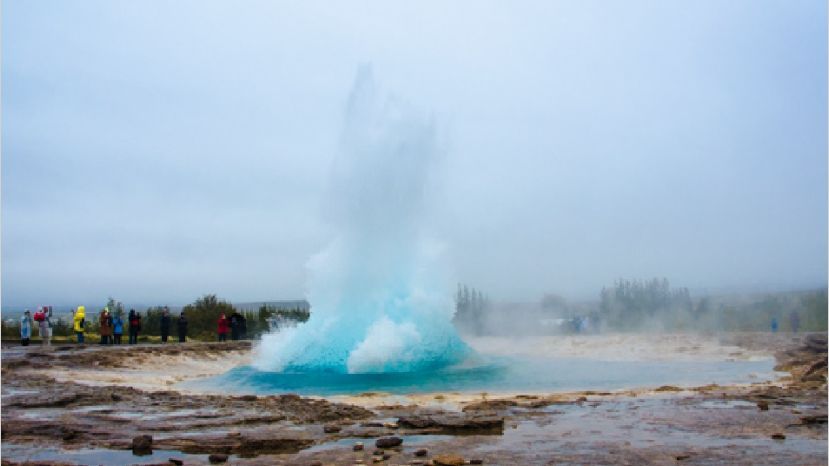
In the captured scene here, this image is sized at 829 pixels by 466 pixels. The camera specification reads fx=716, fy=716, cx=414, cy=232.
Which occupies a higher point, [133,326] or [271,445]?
[133,326]

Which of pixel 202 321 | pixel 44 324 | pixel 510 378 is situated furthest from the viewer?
pixel 202 321

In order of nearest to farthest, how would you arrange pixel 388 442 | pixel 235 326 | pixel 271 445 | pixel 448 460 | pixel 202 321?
pixel 448 460 < pixel 388 442 < pixel 271 445 < pixel 235 326 < pixel 202 321

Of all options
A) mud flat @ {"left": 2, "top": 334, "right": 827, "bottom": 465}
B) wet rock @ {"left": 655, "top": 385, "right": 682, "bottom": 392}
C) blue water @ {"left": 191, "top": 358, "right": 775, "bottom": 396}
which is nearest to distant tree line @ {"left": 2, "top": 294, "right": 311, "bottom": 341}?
blue water @ {"left": 191, "top": 358, "right": 775, "bottom": 396}

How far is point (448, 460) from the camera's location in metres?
6.18

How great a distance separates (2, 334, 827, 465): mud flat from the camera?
21.7ft

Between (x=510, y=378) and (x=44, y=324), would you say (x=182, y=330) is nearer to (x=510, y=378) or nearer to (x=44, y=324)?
(x=44, y=324)

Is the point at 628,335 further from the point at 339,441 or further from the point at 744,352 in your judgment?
the point at 339,441

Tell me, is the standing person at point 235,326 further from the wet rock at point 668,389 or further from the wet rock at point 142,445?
the wet rock at point 142,445

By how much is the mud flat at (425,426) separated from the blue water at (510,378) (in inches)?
42.2

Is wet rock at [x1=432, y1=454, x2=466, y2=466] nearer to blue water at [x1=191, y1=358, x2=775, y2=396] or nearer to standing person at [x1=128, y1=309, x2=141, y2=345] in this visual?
blue water at [x1=191, y1=358, x2=775, y2=396]

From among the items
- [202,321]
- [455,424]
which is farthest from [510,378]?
[202,321]

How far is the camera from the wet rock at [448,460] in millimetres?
6109

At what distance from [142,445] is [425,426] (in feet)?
9.72

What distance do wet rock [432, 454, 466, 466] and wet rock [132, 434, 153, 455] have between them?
286 cm
